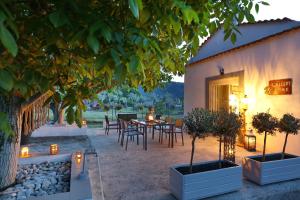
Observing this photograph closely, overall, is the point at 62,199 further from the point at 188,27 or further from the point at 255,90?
the point at 255,90

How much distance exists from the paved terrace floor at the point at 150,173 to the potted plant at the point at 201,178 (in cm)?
12

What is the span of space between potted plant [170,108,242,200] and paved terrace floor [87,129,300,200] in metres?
0.12

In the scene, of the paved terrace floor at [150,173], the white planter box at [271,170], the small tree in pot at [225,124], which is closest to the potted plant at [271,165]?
the white planter box at [271,170]

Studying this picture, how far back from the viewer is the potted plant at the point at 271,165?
312 cm

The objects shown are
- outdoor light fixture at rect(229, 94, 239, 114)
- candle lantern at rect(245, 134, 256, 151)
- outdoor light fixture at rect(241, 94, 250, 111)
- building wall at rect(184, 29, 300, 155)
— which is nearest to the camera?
building wall at rect(184, 29, 300, 155)

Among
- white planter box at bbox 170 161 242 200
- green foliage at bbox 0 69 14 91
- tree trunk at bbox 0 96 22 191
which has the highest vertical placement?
green foliage at bbox 0 69 14 91

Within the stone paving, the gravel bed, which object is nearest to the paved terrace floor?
the stone paving

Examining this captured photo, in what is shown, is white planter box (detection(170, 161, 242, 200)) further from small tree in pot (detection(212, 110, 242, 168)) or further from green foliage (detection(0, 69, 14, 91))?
green foliage (detection(0, 69, 14, 91))

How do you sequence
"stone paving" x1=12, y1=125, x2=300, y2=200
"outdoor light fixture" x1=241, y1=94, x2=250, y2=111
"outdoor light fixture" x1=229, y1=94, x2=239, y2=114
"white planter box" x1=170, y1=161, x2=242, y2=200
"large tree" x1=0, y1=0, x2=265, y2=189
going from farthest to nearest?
"outdoor light fixture" x1=229, y1=94, x2=239, y2=114 < "outdoor light fixture" x1=241, y1=94, x2=250, y2=111 < "stone paving" x1=12, y1=125, x2=300, y2=200 < "white planter box" x1=170, y1=161, x2=242, y2=200 < "large tree" x1=0, y1=0, x2=265, y2=189

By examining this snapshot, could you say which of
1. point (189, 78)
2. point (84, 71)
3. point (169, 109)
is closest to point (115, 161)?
point (84, 71)

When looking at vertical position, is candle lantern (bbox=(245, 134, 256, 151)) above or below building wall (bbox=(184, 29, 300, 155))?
below

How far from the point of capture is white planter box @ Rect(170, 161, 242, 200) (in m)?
2.62

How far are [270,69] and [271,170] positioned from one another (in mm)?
2741

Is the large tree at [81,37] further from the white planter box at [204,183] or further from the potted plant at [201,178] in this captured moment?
the white planter box at [204,183]
